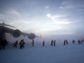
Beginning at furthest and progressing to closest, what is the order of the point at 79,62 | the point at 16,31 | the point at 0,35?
1. the point at 16,31
2. the point at 0,35
3. the point at 79,62

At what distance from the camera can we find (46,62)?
3932mm

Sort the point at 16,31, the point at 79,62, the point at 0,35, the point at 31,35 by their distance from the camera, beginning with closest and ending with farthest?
the point at 79,62 < the point at 0,35 < the point at 16,31 < the point at 31,35

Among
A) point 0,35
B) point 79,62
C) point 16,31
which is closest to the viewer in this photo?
point 79,62

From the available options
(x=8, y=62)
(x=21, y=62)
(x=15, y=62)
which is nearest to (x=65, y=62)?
(x=21, y=62)

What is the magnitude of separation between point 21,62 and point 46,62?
2.04 metres

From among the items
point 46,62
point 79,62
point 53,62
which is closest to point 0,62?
point 46,62

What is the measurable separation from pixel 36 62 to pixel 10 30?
512 inches

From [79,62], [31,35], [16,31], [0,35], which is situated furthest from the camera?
[31,35]

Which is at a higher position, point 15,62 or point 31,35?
point 31,35

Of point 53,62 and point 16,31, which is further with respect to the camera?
point 16,31

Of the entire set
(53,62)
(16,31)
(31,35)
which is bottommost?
(53,62)

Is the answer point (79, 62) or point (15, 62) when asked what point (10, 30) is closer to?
A: point (15, 62)

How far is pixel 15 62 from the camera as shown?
13.0 feet

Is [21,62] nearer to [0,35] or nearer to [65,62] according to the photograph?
[65,62]
